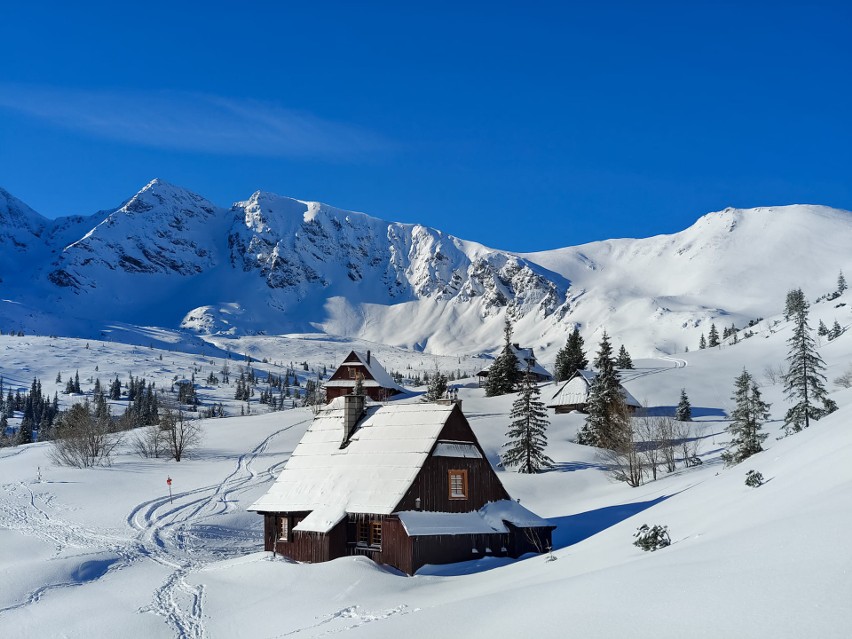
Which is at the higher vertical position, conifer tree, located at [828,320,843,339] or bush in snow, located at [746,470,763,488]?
conifer tree, located at [828,320,843,339]

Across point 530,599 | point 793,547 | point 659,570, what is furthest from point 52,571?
point 793,547

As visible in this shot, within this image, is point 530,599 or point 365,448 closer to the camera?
point 530,599

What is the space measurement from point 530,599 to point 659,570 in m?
2.75

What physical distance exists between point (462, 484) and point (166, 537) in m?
17.0

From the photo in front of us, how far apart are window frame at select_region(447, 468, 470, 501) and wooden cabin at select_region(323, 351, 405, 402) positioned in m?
59.9

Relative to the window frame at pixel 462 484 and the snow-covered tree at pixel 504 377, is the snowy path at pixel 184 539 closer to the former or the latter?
the window frame at pixel 462 484

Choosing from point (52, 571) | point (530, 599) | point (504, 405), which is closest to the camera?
point (530, 599)

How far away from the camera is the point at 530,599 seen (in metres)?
15.8

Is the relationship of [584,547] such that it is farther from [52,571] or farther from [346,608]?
[52,571]

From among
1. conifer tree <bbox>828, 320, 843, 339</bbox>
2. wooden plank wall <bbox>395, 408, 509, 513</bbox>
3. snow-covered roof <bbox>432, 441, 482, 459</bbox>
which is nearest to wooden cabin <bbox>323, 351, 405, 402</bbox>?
wooden plank wall <bbox>395, 408, 509, 513</bbox>

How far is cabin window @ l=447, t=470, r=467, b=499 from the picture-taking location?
1332 inches

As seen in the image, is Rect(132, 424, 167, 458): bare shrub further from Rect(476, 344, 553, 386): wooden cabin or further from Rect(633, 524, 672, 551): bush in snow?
Rect(633, 524, 672, 551): bush in snow

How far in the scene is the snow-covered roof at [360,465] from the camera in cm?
3247

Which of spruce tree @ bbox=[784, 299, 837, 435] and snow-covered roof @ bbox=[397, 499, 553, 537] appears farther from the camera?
spruce tree @ bbox=[784, 299, 837, 435]
